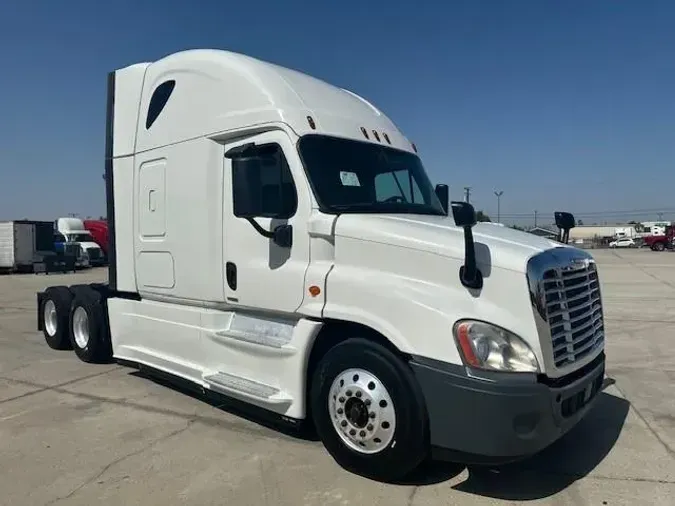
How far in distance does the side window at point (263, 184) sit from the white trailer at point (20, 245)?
3021 cm

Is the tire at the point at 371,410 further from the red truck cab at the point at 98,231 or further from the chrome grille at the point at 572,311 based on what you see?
the red truck cab at the point at 98,231

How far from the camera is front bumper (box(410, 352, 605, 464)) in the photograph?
3617 mm

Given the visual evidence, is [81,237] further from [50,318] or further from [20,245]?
[50,318]

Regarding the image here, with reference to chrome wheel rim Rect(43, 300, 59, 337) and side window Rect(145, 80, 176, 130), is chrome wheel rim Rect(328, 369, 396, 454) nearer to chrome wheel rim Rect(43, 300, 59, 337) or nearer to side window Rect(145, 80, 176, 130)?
side window Rect(145, 80, 176, 130)

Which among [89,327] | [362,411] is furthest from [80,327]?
[362,411]

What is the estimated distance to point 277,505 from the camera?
3.81 metres

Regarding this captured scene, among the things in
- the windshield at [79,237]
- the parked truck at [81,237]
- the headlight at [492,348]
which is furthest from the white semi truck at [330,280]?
the windshield at [79,237]

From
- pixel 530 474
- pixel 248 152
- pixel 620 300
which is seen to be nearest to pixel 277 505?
pixel 530 474

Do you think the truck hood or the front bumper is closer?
the front bumper

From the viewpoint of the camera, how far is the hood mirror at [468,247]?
3.66 meters

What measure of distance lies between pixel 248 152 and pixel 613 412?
430 cm

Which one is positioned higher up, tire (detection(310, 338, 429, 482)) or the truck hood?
the truck hood

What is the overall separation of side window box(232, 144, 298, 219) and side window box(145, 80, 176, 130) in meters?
1.88

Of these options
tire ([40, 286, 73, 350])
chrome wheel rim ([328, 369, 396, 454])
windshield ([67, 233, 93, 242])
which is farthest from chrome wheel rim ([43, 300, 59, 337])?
windshield ([67, 233, 93, 242])
